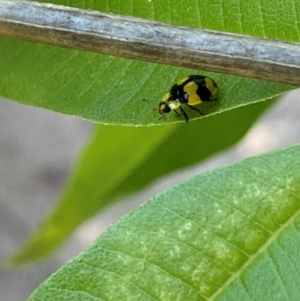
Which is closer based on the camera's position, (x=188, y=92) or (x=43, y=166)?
(x=188, y=92)

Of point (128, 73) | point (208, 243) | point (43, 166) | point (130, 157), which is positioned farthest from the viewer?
point (43, 166)

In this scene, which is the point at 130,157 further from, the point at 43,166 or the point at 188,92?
the point at 43,166

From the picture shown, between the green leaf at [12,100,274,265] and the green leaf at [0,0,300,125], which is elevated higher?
the green leaf at [0,0,300,125]

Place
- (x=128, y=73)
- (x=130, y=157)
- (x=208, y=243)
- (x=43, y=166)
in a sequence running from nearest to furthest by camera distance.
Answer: (x=208, y=243) < (x=128, y=73) < (x=130, y=157) < (x=43, y=166)

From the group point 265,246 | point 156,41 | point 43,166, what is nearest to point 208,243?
point 265,246

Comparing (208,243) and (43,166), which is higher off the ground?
(208,243)

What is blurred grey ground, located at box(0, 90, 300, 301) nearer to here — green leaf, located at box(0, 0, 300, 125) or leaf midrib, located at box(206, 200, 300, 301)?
green leaf, located at box(0, 0, 300, 125)

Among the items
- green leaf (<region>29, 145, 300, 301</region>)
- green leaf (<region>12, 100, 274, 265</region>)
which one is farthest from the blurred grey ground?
green leaf (<region>29, 145, 300, 301</region>)

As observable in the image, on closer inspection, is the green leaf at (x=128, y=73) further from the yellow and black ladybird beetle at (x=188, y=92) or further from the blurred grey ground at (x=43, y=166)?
the blurred grey ground at (x=43, y=166)
